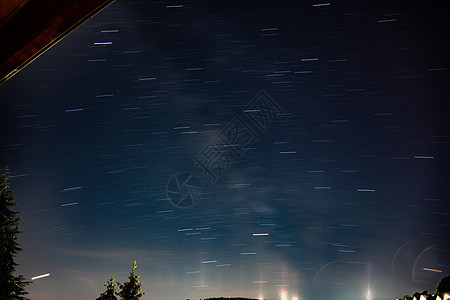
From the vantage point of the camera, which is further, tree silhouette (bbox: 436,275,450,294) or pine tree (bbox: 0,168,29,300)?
tree silhouette (bbox: 436,275,450,294)

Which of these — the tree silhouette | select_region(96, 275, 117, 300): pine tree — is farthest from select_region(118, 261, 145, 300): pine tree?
the tree silhouette

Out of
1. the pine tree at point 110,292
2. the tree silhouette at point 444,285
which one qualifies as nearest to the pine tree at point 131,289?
the pine tree at point 110,292

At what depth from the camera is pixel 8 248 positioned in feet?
40.0

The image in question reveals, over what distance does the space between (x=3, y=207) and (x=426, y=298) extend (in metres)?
20.0

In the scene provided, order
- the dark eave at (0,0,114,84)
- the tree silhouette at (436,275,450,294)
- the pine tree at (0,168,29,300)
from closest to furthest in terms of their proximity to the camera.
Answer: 1. the dark eave at (0,0,114,84)
2. the pine tree at (0,168,29,300)
3. the tree silhouette at (436,275,450,294)

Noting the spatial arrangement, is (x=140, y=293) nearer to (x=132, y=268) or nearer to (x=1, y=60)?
(x=132, y=268)

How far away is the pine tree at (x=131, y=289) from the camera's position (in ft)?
67.5

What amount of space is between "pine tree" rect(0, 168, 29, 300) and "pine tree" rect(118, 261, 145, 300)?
9729 mm

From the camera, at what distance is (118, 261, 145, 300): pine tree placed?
20562mm

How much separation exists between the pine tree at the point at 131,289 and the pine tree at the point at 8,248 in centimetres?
973

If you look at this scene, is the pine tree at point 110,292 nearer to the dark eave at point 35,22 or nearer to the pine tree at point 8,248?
the pine tree at point 8,248

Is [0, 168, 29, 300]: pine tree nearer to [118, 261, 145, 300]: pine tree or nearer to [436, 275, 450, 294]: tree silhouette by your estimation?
[118, 261, 145, 300]: pine tree

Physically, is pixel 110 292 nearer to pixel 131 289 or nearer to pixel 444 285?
pixel 131 289

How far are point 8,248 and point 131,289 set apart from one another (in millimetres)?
11301
